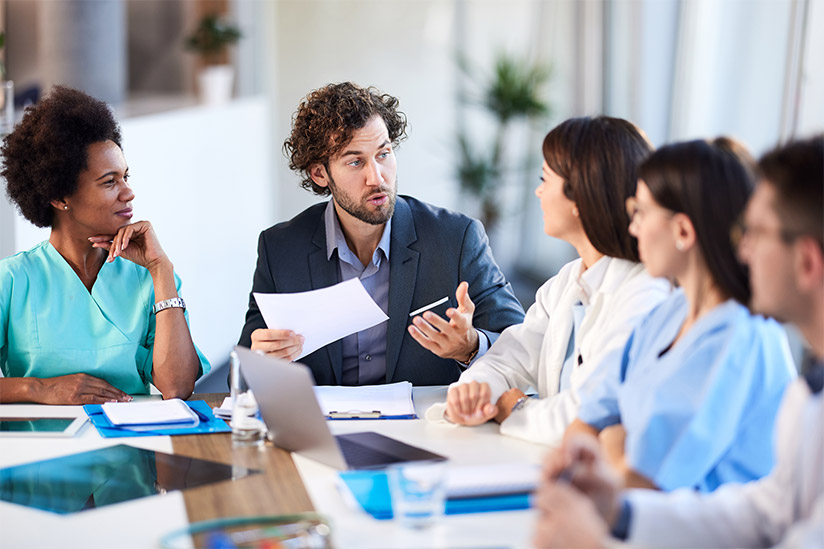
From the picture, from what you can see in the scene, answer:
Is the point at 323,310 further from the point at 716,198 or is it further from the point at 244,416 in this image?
the point at 716,198

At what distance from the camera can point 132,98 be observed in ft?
27.5

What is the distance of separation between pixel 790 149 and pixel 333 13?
22.5 ft

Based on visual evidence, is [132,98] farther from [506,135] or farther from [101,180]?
[101,180]

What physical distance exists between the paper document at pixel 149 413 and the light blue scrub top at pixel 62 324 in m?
0.22

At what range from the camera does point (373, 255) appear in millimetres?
2775

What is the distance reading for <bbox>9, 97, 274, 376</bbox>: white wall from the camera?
4531 millimetres

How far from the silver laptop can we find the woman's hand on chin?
0.66 metres

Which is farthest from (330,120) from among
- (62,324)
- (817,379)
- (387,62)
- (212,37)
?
(387,62)

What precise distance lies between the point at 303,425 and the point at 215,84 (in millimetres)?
5375

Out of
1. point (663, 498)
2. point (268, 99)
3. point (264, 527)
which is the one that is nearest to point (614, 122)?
point (663, 498)

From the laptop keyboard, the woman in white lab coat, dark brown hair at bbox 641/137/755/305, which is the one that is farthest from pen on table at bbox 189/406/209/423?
dark brown hair at bbox 641/137/755/305

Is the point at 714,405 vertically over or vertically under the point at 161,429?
over

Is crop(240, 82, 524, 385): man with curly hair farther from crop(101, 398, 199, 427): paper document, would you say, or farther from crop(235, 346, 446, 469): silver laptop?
crop(235, 346, 446, 469): silver laptop

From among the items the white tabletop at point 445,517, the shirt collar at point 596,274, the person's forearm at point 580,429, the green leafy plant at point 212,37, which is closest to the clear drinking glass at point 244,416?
the white tabletop at point 445,517
